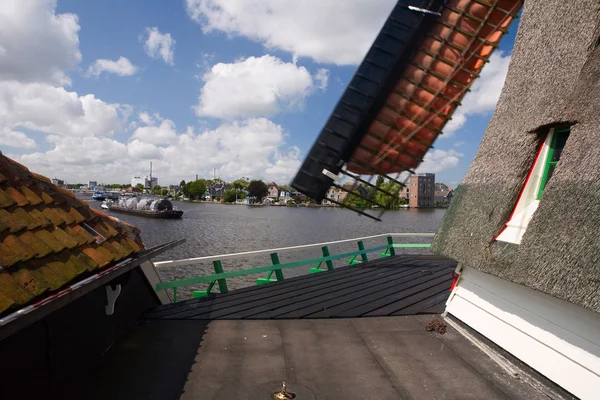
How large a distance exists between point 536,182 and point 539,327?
6.04 ft

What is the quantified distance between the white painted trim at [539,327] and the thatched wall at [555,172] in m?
0.72

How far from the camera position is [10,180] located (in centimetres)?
384

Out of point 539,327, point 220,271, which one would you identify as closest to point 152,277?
point 220,271

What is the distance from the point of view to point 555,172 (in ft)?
14.1

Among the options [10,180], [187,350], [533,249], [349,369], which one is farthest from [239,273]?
[533,249]

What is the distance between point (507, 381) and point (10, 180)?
5.94 metres

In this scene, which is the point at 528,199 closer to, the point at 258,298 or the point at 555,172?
the point at 555,172

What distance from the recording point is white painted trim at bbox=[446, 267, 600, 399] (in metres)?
4.14

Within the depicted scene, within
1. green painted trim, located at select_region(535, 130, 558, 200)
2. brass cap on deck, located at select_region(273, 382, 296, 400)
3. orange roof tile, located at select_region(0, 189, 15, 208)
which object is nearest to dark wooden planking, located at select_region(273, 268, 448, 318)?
brass cap on deck, located at select_region(273, 382, 296, 400)

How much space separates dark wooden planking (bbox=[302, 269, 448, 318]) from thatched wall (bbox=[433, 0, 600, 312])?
6.32 ft

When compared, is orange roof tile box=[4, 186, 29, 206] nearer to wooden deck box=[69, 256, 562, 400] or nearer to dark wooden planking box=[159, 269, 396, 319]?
wooden deck box=[69, 256, 562, 400]

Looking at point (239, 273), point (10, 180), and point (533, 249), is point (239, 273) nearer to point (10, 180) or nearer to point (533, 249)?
point (10, 180)

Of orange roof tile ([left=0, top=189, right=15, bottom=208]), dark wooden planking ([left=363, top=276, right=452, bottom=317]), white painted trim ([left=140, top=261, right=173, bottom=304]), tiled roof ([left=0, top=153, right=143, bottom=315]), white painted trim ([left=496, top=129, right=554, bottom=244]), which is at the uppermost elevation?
white painted trim ([left=496, top=129, right=554, bottom=244])

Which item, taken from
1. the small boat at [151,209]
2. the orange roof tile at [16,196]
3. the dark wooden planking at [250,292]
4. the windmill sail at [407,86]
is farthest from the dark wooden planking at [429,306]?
the small boat at [151,209]
